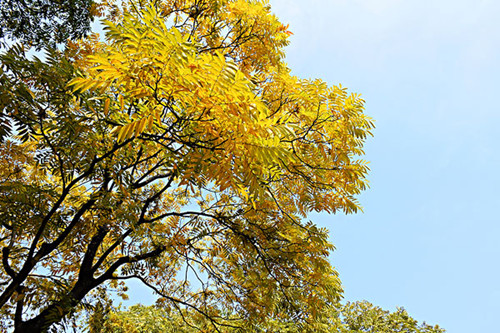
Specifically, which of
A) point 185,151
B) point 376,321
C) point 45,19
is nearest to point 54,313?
point 185,151

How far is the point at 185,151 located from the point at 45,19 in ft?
19.1

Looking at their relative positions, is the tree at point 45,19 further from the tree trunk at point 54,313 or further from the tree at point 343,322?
the tree at point 343,322

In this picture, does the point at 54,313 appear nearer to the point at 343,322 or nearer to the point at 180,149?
the point at 180,149

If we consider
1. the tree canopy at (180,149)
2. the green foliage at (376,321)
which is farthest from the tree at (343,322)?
the tree canopy at (180,149)

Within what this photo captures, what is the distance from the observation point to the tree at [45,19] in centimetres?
644

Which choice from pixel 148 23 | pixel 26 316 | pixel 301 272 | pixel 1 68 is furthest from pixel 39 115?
pixel 26 316

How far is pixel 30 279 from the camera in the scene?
602 cm

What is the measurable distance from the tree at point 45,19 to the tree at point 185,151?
0.78 meters

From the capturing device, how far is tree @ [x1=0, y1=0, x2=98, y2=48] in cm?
644

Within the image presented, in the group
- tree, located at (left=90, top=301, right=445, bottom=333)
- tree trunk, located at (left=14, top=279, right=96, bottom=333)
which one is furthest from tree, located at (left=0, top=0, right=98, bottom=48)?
tree, located at (left=90, top=301, right=445, bottom=333)

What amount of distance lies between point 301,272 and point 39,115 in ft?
15.0

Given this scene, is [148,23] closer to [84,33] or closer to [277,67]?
[277,67]

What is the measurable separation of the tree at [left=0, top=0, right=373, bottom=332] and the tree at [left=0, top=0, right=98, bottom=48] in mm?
782

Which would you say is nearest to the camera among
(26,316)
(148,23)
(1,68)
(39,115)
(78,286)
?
Result: (148,23)
